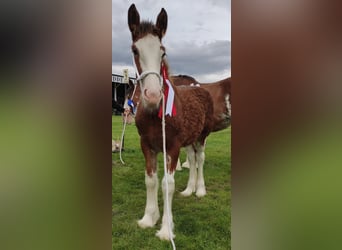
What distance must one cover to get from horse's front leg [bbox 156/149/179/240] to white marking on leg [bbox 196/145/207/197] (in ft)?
0.36

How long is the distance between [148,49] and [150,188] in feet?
1.70

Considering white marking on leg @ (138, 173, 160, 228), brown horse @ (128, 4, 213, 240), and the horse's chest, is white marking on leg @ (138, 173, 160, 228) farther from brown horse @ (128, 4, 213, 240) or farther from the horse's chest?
the horse's chest

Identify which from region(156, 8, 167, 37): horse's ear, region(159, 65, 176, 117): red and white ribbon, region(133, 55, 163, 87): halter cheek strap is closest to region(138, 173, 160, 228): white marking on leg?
region(159, 65, 176, 117): red and white ribbon

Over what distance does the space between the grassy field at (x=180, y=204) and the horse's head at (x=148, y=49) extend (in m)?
A: 0.17

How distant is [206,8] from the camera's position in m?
1.15

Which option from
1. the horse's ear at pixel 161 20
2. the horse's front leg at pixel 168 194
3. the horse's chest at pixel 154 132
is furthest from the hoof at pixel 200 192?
the horse's ear at pixel 161 20

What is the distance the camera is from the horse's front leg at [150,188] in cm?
119

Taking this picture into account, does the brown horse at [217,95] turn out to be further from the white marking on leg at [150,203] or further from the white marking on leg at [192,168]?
the white marking on leg at [150,203]
